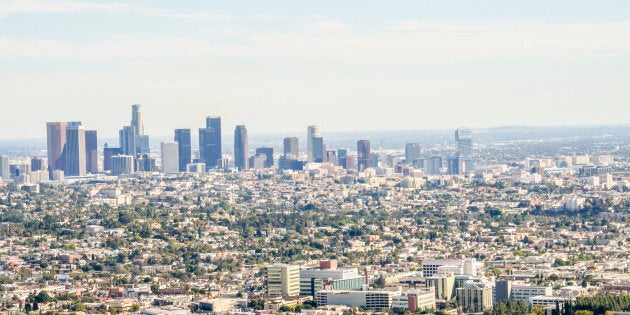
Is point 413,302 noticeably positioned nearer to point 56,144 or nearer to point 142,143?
point 56,144

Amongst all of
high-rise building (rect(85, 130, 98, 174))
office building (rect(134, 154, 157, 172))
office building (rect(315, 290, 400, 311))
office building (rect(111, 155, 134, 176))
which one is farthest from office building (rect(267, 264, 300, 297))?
office building (rect(134, 154, 157, 172))

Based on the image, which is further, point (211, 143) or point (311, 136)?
point (311, 136)

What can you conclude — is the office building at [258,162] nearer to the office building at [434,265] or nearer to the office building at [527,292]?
the office building at [434,265]

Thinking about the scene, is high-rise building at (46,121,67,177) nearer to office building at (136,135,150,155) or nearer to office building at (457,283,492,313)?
office building at (136,135,150,155)

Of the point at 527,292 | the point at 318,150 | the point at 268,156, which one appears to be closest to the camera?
the point at 527,292

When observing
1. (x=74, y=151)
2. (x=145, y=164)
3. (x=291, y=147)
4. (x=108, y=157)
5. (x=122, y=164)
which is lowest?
(x=145, y=164)

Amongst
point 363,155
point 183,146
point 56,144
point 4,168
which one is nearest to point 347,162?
point 363,155
